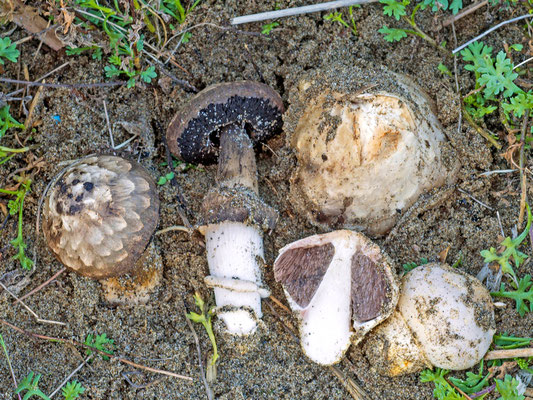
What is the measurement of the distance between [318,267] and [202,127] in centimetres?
137

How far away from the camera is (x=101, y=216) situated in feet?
12.2

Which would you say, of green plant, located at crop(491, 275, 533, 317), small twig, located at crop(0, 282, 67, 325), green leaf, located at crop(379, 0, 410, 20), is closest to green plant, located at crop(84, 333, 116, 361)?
small twig, located at crop(0, 282, 67, 325)

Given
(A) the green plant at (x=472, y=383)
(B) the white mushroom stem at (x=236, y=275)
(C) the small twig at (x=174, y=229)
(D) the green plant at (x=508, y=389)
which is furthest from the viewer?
(C) the small twig at (x=174, y=229)

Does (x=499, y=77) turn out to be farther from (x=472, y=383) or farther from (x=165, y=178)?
(x=165, y=178)

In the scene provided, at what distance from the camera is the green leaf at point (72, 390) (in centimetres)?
381

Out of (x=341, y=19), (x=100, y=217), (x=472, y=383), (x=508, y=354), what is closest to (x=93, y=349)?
(x=100, y=217)

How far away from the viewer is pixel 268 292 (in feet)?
13.4

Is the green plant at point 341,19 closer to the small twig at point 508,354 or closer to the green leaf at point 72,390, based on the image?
the small twig at point 508,354

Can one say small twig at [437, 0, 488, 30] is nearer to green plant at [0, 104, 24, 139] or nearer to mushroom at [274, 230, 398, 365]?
mushroom at [274, 230, 398, 365]

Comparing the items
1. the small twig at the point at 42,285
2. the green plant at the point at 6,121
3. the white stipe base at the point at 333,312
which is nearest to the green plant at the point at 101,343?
the small twig at the point at 42,285

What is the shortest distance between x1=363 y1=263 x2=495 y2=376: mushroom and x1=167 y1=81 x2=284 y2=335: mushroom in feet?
3.21

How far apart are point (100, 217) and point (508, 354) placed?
118 inches

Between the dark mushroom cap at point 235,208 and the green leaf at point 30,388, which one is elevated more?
the dark mushroom cap at point 235,208

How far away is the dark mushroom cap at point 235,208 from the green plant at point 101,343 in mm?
1109
